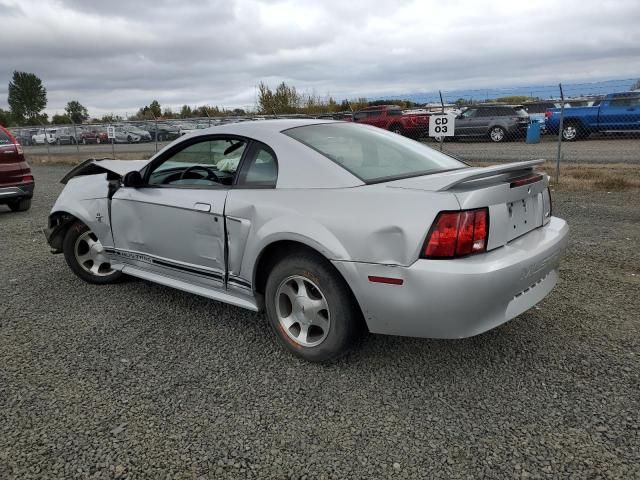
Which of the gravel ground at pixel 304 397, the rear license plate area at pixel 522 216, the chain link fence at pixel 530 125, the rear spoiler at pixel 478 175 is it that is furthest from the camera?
the chain link fence at pixel 530 125

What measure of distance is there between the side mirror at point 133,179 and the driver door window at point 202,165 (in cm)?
8

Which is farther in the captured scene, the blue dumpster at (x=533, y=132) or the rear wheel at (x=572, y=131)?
the rear wheel at (x=572, y=131)

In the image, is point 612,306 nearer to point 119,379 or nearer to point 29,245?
point 119,379

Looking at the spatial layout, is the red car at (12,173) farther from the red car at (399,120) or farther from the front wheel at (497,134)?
the front wheel at (497,134)

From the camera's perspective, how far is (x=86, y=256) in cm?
476

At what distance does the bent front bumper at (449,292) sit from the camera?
259 centimetres

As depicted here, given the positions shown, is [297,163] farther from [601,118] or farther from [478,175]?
[601,118]

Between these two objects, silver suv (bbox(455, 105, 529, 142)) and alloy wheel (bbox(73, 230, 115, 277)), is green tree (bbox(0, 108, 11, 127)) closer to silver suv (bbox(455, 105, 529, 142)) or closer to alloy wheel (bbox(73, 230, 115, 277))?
silver suv (bbox(455, 105, 529, 142))

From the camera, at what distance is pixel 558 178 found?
9.64 m

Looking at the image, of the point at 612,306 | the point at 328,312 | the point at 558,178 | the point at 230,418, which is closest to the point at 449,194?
the point at 328,312

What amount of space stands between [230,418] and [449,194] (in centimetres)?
158

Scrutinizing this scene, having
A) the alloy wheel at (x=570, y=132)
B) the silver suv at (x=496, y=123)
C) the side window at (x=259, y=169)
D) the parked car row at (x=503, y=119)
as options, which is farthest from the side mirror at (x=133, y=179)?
the alloy wheel at (x=570, y=132)

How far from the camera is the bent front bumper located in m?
2.59

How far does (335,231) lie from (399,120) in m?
17.7
